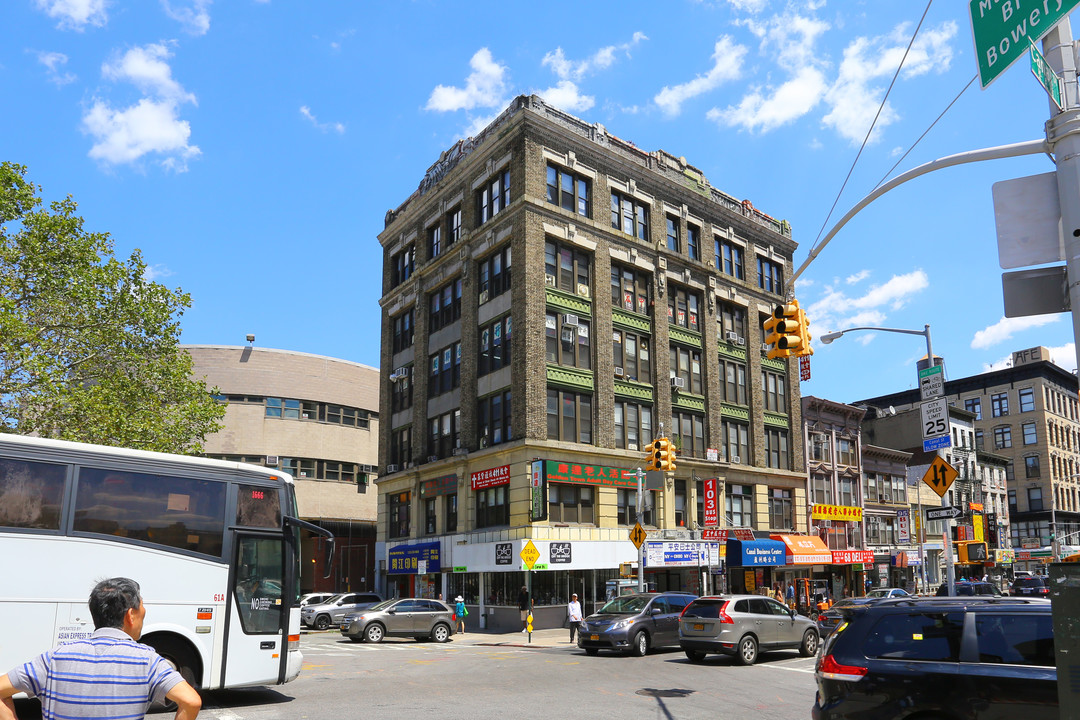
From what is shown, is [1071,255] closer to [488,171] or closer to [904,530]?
[488,171]

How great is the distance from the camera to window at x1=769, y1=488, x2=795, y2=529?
152 ft

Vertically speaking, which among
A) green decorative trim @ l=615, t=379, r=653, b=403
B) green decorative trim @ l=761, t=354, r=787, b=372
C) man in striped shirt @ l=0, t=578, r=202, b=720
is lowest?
man in striped shirt @ l=0, t=578, r=202, b=720

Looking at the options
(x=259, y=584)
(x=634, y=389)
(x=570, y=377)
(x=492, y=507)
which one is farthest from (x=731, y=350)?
(x=259, y=584)

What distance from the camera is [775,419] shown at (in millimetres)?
48031

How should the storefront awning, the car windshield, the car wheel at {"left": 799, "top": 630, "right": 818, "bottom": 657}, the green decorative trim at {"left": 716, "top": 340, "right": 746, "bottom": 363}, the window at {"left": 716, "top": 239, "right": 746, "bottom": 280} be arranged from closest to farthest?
the car wheel at {"left": 799, "top": 630, "right": 818, "bottom": 657}
the car windshield
the storefront awning
the green decorative trim at {"left": 716, "top": 340, "right": 746, "bottom": 363}
the window at {"left": 716, "top": 239, "right": 746, "bottom": 280}

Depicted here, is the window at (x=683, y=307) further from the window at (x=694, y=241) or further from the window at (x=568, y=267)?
the window at (x=568, y=267)

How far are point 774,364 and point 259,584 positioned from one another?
40.0m

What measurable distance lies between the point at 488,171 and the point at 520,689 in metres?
29.1

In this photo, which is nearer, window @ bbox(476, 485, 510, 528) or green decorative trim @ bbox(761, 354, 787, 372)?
window @ bbox(476, 485, 510, 528)

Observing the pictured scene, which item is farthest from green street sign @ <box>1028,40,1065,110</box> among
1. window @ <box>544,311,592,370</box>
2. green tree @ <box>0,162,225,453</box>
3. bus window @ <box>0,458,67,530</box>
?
window @ <box>544,311,592,370</box>

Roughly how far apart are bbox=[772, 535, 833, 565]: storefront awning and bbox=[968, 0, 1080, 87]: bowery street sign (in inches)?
1521

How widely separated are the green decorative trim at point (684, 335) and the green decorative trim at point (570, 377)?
636 centimetres

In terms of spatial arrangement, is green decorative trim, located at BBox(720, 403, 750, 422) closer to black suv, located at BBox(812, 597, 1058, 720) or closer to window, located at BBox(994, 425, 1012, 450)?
black suv, located at BBox(812, 597, 1058, 720)

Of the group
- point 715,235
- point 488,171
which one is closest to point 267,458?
point 488,171
